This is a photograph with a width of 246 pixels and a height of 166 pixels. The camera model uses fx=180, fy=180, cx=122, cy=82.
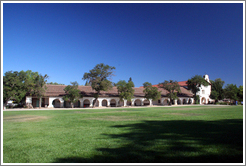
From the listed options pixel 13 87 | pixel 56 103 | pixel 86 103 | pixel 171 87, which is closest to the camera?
pixel 13 87

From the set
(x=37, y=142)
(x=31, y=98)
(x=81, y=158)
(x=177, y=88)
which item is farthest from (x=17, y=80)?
(x=177, y=88)

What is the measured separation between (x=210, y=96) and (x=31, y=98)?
5313 centimetres

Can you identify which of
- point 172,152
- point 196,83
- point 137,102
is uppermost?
point 196,83

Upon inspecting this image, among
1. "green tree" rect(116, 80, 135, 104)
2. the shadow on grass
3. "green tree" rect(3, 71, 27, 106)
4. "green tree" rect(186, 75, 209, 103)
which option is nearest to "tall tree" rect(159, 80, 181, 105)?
"green tree" rect(186, 75, 209, 103)

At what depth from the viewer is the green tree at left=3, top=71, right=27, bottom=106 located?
31531 mm

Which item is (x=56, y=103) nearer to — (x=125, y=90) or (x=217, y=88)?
(x=125, y=90)

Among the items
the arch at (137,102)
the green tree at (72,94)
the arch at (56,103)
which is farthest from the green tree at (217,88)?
the arch at (56,103)

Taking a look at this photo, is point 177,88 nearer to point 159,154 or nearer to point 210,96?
point 210,96

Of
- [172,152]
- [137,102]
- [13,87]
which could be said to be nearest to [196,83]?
[137,102]

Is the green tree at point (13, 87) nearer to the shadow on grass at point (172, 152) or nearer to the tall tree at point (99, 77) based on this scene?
the tall tree at point (99, 77)

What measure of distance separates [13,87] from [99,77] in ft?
53.4

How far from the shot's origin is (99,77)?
39344mm

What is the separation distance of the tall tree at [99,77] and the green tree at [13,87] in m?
12.2

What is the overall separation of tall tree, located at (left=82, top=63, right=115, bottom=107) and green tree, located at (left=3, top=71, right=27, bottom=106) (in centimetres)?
1220
